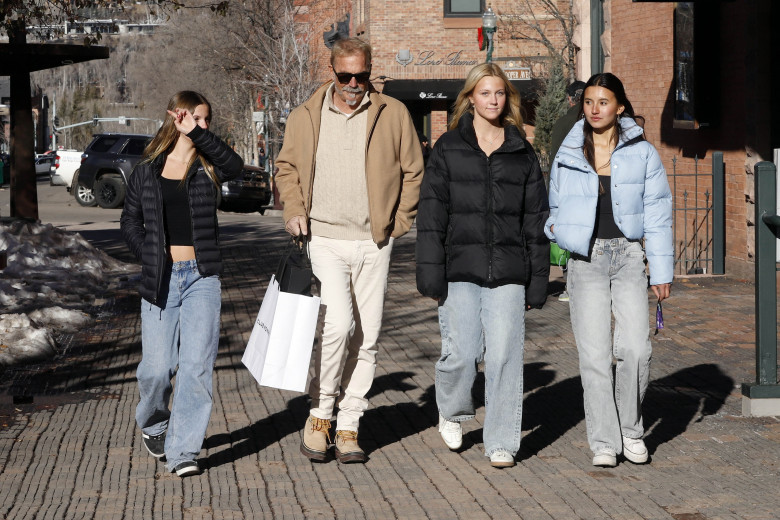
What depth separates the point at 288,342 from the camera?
586cm

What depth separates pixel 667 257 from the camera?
5852mm

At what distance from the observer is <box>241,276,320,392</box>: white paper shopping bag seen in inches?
230

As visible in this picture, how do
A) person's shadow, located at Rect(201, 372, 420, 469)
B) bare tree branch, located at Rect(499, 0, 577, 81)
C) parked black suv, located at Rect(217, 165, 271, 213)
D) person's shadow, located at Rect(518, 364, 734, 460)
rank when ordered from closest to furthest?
person's shadow, located at Rect(201, 372, 420, 469)
person's shadow, located at Rect(518, 364, 734, 460)
parked black suv, located at Rect(217, 165, 271, 213)
bare tree branch, located at Rect(499, 0, 577, 81)

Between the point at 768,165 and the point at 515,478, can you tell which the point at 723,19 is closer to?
the point at 768,165

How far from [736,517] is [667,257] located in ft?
4.33

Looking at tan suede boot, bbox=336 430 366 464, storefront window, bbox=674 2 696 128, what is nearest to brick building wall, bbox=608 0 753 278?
storefront window, bbox=674 2 696 128

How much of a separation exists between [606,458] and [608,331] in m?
0.61

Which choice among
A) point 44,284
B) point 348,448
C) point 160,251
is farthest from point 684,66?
point 160,251

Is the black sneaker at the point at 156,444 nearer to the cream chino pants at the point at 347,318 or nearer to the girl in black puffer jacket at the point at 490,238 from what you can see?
the cream chino pants at the point at 347,318

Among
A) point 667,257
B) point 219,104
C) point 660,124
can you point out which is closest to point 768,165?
point 667,257

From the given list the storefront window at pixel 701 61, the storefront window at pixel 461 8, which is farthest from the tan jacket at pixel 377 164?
the storefront window at pixel 461 8

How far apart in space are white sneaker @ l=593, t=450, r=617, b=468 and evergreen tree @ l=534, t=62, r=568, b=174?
2553cm

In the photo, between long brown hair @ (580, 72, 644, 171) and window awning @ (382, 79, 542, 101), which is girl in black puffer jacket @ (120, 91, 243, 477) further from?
window awning @ (382, 79, 542, 101)

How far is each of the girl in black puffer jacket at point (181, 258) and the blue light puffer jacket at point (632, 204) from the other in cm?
169
